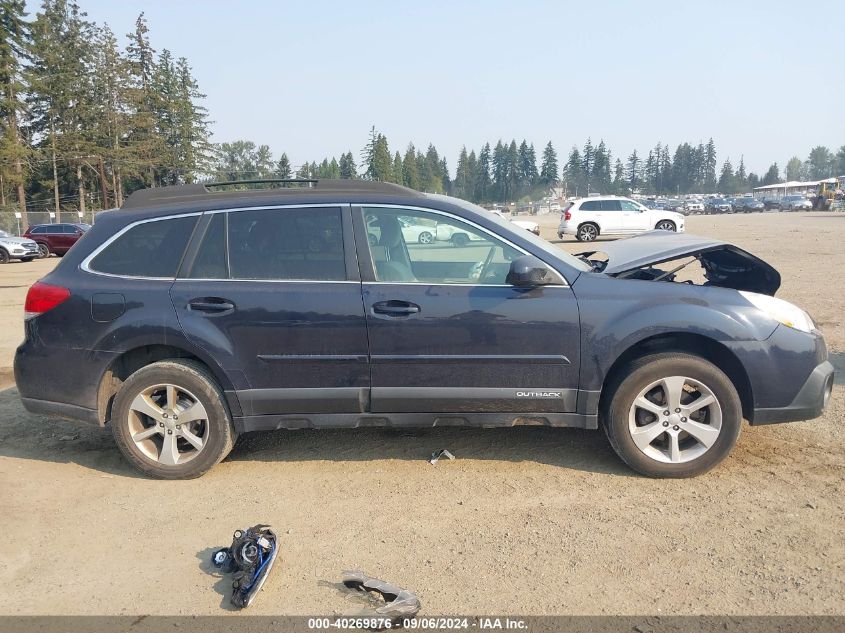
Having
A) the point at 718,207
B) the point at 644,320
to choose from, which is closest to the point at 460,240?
the point at 644,320

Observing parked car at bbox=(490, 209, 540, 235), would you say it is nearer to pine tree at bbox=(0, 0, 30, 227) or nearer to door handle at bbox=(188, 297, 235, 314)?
door handle at bbox=(188, 297, 235, 314)

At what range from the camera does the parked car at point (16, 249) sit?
2575 centimetres

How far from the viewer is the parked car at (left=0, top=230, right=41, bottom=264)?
2575 centimetres

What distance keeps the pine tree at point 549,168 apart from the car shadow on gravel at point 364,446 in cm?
13510

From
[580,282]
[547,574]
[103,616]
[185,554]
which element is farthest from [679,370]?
[103,616]

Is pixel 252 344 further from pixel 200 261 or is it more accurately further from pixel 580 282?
pixel 580 282

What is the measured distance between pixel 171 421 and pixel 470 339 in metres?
1.98

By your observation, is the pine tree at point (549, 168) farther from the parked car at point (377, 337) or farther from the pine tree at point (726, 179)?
the parked car at point (377, 337)

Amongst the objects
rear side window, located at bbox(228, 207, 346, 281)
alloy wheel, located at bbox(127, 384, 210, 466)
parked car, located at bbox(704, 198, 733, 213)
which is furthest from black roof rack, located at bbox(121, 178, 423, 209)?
parked car, located at bbox(704, 198, 733, 213)

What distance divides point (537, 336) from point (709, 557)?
4.88ft

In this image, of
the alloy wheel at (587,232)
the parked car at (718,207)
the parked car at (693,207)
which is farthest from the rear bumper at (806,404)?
the parked car at (718,207)

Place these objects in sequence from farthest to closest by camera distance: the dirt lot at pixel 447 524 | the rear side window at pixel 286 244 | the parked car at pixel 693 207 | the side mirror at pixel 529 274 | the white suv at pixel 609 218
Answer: the parked car at pixel 693 207
the white suv at pixel 609 218
the rear side window at pixel 286 244
the side mirror at pixel 529 274
the dirt lot at pixel 447 524

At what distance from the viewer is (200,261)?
14.1ft

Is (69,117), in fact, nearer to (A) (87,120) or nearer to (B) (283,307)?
(A) (87,120)
